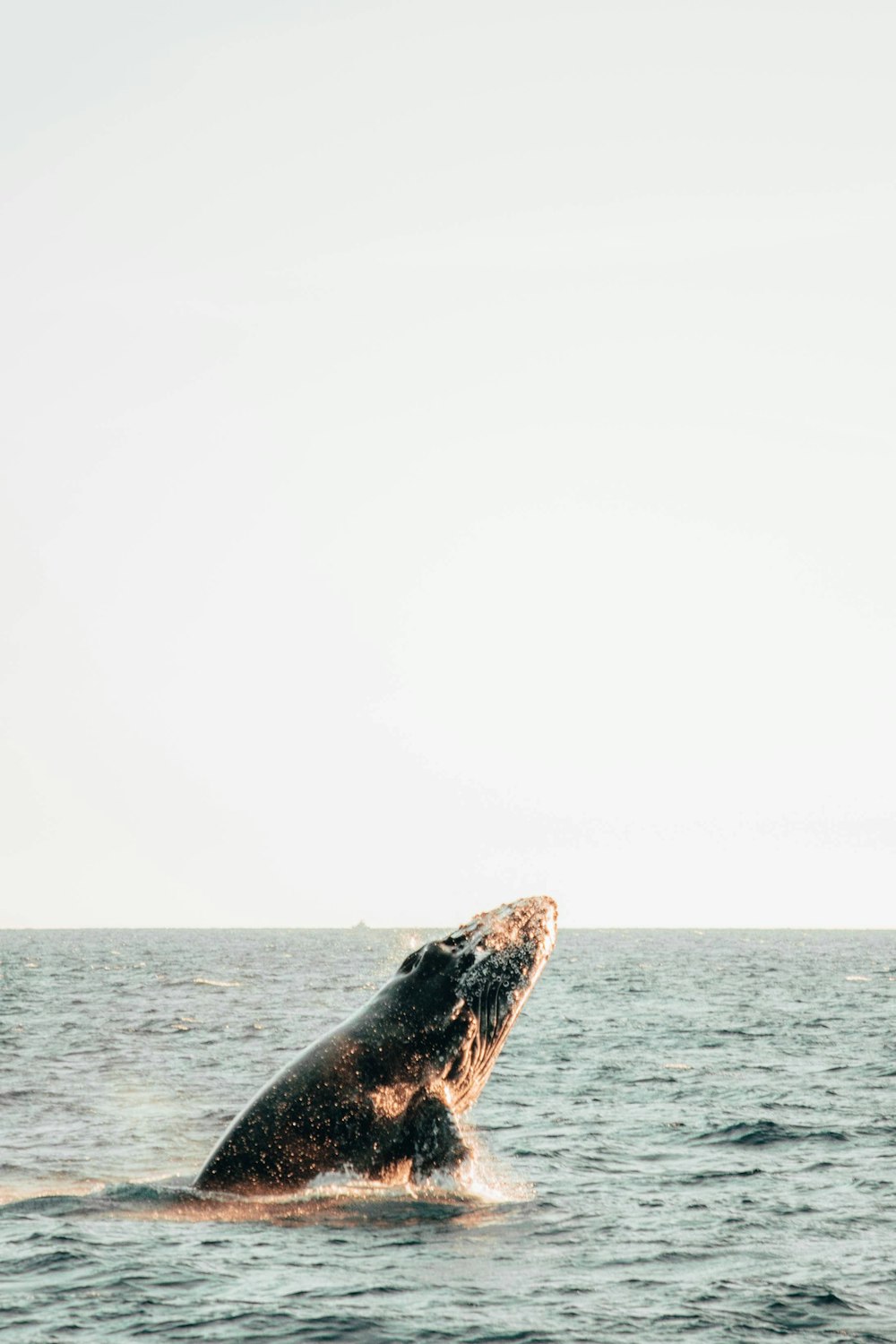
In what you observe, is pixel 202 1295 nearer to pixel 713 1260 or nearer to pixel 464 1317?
pixel 464 1317

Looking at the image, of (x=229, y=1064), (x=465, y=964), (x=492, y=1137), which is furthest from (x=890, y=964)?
(x=465, y=964)

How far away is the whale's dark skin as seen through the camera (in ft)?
42.5

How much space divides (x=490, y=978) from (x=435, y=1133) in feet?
4.78

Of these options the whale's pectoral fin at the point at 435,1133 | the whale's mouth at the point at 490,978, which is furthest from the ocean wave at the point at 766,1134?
the whale's pectoral fin at the point at 435,1133

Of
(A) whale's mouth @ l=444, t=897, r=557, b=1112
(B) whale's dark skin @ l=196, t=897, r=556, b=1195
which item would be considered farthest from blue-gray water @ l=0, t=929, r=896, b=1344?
(A) whale's mouth @ l=444, t=897, r=557, b=1112

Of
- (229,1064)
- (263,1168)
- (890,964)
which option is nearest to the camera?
(263,1168)

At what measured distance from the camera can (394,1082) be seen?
13031 mm

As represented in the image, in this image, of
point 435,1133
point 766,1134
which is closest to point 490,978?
point 435,1133

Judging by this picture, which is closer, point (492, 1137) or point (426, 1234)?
point (426, 1234)

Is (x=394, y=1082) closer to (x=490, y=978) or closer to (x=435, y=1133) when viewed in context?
(x=435, y=1133)

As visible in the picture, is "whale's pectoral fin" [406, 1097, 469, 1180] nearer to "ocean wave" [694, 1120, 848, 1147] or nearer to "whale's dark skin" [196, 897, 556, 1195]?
"whale's dark skin" [196, 897, 556, 1195]

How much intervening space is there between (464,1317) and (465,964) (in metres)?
3.53

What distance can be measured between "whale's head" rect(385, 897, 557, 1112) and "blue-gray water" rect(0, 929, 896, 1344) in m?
1.24

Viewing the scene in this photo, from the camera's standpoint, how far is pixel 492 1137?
20125 millimetres
